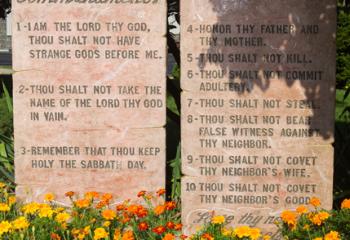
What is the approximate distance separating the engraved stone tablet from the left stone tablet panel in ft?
0.90

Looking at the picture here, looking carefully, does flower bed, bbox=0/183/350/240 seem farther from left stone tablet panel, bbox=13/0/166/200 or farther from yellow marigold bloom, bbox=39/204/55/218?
left stone tablet panel, bbox=13/0/166/200

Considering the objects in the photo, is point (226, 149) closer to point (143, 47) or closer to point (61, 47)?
point (143, 47)

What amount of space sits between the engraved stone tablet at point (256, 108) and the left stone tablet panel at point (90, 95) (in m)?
0.27

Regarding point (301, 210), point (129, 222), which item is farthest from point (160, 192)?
point (301, 210)

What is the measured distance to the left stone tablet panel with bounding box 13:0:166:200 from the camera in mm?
4457

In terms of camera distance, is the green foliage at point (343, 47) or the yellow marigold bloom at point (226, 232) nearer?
the yellow marigold bloom at point (226, 232)

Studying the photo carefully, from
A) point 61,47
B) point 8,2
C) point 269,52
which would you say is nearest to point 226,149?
point 269,52

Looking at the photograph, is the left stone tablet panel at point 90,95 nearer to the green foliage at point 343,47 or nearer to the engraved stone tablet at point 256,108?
the engraved stone tablet at point 256,108

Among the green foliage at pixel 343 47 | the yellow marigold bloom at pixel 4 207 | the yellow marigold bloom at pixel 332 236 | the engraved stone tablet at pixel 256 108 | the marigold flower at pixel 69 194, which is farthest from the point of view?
the green foliage at pixel 343 47

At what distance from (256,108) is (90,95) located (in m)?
1.28

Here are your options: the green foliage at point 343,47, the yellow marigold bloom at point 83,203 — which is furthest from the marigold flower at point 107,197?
the green foliage at point 343,47

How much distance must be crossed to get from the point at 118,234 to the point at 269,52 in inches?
67.8

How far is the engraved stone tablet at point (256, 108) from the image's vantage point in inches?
169

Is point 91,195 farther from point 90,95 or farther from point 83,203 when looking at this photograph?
point 90,95
